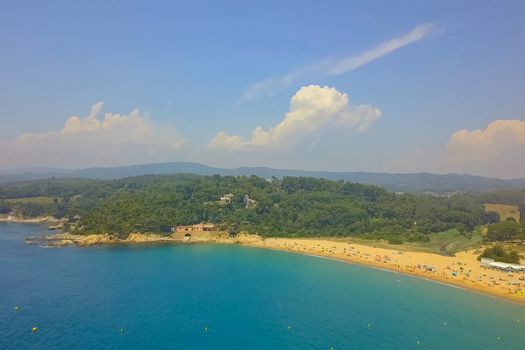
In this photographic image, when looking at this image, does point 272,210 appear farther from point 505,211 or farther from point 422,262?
point 505,211

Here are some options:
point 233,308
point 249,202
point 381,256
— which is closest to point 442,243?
point 381,256

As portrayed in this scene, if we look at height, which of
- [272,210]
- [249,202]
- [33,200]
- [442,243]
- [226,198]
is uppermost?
[226,198]

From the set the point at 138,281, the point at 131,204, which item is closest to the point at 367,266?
the point at 138,281

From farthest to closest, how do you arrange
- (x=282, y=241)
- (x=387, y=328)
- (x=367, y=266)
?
1. (x=282, y=241)
2. (x=367, y=266)
3. (x=387, y=328)

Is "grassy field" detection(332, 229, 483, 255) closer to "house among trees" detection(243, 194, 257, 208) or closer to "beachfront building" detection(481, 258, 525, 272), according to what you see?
"beachfront building" detection(481, 258, 525, 272)

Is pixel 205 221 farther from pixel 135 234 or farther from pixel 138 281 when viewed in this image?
pixel 138 281

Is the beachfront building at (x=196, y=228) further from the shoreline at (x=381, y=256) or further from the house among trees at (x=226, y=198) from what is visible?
the house among trees at (x=226, y=198)

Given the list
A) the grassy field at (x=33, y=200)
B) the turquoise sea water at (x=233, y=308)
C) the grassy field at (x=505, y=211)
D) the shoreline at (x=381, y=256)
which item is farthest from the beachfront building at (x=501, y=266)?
the grassy field at (x=33, y=200)
